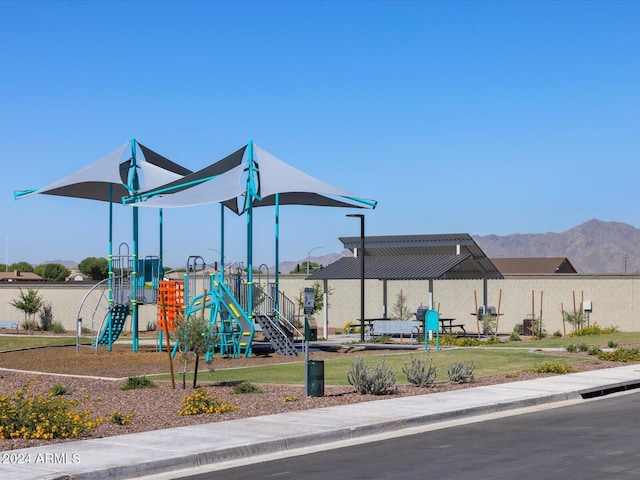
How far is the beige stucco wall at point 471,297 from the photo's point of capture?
4884cm

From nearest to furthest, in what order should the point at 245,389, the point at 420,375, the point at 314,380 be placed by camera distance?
1. the point at 314,380
2. the point at 245,389
3. the point at 420,375

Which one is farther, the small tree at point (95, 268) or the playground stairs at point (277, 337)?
the small tree at point (95, 268)

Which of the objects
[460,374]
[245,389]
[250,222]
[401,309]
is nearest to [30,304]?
[401,309]

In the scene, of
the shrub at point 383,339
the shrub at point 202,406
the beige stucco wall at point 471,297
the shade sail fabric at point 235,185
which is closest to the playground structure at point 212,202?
the shade sail fabric at point 235,185

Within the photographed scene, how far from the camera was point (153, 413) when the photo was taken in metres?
17.1

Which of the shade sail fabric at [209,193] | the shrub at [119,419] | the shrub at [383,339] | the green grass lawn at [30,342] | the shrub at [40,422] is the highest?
the shade sail fabric at [209,193]

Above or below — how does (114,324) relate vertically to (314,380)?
above

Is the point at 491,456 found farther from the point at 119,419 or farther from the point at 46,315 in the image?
the point at 46,315

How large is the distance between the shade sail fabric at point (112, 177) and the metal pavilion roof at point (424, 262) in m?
11.0

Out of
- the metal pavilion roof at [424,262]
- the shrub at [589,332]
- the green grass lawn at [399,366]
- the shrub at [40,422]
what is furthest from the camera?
the metal pavilion roof at [424,262]

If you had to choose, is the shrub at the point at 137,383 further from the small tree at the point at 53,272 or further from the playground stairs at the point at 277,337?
the small tree at the point at 53,272

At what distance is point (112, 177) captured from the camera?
3375 cm

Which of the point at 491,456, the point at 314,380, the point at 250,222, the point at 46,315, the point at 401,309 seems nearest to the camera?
the point at 491,456

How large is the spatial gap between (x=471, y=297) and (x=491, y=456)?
135 ft
